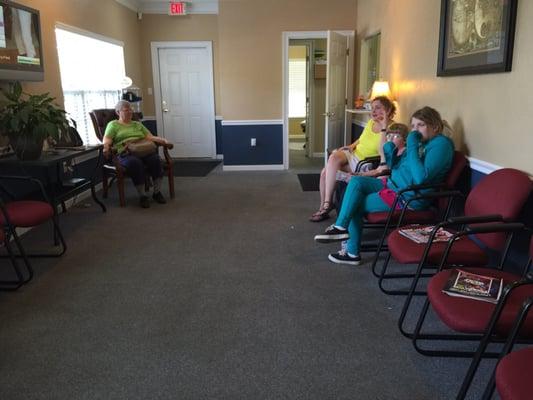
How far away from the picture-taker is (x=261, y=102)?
648cm

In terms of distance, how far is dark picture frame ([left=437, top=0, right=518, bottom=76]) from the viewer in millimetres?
2273

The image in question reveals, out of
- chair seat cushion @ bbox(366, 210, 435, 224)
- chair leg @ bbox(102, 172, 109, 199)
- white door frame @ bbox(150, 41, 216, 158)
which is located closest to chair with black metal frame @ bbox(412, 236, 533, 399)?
chair seat cushion @ bbox(366, 210, 435, 224)

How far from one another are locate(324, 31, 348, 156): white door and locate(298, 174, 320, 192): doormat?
0.45 metres

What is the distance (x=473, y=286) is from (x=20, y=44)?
3.66 meters

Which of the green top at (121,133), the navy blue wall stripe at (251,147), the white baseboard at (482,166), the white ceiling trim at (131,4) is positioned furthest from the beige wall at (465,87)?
the white ceiling trim at (131,4)

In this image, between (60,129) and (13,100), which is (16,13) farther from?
(60,129)

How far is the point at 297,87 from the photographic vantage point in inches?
400

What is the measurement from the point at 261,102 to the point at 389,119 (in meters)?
3.00

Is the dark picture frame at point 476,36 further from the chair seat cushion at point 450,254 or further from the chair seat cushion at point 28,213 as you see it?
the chair seat cushion at point 28,213

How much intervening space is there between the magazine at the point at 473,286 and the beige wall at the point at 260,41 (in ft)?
16.3

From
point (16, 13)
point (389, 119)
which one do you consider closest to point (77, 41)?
point (16, 13)

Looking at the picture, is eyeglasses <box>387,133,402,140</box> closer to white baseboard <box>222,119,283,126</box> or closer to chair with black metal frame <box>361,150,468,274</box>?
chair with black metal frame <box>361,150,468,274</box>

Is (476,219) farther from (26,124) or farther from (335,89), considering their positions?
(335,89)

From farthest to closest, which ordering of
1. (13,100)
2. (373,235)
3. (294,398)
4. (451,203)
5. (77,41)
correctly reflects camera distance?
1. (77,41)
2. (373,235)
3. (13,100)
4. (451,203)
5. (294,398)
